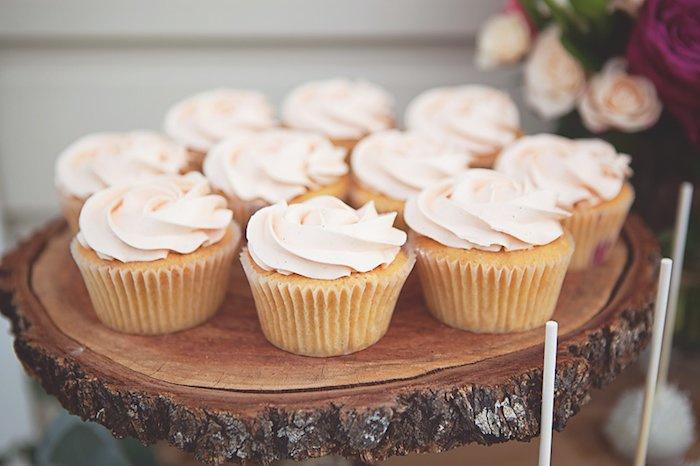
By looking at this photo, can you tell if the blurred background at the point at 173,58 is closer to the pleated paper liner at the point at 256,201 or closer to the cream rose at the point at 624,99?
the cream rose at the point at 624,99

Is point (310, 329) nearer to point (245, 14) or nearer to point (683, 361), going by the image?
point (245, 14)

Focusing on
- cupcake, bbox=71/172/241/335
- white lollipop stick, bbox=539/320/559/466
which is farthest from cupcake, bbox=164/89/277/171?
white lollipop stick, bbox=539/320/559/466

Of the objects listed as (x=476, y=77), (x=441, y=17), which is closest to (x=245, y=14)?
(x=441, y=17)

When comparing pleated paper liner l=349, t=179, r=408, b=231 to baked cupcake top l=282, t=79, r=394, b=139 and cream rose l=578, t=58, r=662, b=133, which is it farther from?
cream rose l=578, t=58, r=662, b=133

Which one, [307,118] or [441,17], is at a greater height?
[441,17]

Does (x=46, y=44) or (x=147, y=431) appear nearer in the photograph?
(x=147, y=431)
